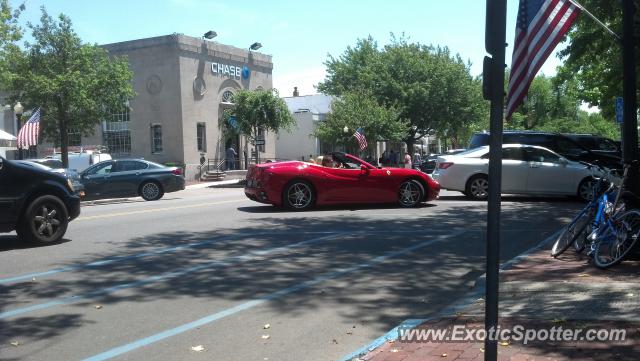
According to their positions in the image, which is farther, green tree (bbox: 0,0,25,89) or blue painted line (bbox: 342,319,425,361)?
green tree (bbox: 0,0,25,89)

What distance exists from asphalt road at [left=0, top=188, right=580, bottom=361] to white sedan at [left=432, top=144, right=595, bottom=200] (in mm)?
3792

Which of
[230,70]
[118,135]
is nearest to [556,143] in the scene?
[230,70]

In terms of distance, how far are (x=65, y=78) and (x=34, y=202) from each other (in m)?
21.3

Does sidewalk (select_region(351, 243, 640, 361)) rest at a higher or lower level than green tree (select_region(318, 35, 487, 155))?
lower

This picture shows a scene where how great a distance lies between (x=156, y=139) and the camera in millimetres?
38625

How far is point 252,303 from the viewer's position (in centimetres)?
622

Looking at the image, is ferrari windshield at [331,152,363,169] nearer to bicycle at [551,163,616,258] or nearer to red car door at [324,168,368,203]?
red car door at [324,168,368,203]

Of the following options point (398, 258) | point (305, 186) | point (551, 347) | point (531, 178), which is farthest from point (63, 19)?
point (551, 347)

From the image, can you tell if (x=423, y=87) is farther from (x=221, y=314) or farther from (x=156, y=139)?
(x=221, y=314)

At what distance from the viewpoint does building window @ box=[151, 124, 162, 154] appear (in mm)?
38375

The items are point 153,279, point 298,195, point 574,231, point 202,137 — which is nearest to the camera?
point 153,279

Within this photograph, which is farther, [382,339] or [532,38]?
[532,38]

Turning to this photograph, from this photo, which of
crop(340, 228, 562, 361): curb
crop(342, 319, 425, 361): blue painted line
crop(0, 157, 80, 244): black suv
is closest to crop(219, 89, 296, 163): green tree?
crop(0, 157, 80, 244): black suv

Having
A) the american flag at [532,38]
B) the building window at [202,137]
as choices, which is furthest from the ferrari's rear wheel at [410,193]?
the building window at [202,137]
